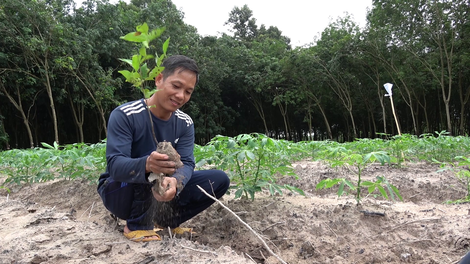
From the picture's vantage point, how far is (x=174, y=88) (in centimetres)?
183

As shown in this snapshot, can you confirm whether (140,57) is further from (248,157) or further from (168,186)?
(248,157)

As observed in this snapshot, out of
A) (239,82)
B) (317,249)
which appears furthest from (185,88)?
(239,82)

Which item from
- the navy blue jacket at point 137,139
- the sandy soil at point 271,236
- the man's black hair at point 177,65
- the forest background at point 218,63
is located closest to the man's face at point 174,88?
the man's black hair at point 177,65

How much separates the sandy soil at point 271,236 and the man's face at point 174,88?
2.62 ft

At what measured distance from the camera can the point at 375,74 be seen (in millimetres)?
16672

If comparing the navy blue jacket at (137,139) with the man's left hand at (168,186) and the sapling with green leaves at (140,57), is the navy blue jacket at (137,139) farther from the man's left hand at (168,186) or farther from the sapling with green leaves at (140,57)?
the sapling with green leaves at (140,57)

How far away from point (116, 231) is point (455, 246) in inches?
82.0

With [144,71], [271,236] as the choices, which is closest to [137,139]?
[144,71]

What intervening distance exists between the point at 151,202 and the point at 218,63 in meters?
17.7

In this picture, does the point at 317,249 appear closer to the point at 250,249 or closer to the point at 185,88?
the point at 250,249

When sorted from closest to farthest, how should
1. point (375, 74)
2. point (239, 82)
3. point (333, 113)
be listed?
point (375, 74) < point (239, 82) < point (333, 113)

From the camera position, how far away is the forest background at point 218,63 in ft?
39.0

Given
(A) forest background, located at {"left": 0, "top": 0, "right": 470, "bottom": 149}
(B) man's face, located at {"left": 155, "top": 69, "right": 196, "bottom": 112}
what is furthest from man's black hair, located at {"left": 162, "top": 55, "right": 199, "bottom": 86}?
(A) forest background, located at {"left": 0, "top": 0, "right": 470, "bottom": 149}

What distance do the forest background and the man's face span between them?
26.9 ft
